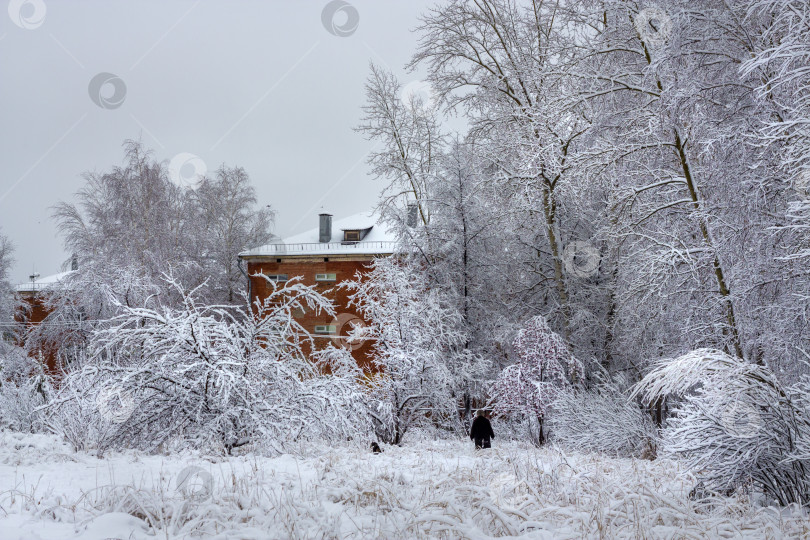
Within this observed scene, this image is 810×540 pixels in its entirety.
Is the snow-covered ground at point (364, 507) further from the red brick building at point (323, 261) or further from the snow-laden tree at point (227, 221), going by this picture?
the snow-laden tree at point (227, 221)

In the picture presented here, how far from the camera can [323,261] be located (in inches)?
1326

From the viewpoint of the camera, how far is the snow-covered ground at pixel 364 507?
161 inches

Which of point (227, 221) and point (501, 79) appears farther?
point (227, 221)

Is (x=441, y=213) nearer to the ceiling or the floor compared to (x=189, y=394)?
nearer to the ceiling

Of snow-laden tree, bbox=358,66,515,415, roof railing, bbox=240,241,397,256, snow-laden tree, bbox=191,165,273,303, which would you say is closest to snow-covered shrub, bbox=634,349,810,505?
snow-laden tree, bbox=358,66,515,415

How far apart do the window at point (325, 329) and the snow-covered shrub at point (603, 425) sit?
19922mm

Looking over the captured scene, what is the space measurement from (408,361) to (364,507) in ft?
30.4

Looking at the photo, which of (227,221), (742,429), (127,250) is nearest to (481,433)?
(742,429)

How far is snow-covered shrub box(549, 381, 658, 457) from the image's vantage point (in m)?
12.8

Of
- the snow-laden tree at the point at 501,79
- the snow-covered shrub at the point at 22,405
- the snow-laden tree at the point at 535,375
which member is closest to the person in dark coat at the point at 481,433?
the snow-laden tree at the point at 535,375

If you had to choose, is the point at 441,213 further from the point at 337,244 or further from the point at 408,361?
the point at 337,244

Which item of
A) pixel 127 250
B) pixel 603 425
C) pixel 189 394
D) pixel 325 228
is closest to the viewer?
pixel 189 394

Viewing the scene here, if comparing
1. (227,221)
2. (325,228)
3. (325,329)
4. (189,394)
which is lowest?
(189,394)

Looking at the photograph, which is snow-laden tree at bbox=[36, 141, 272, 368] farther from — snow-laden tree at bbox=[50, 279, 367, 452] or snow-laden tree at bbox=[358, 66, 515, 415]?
snow-laden tree at bbox=[50, 279, 367, 452]
